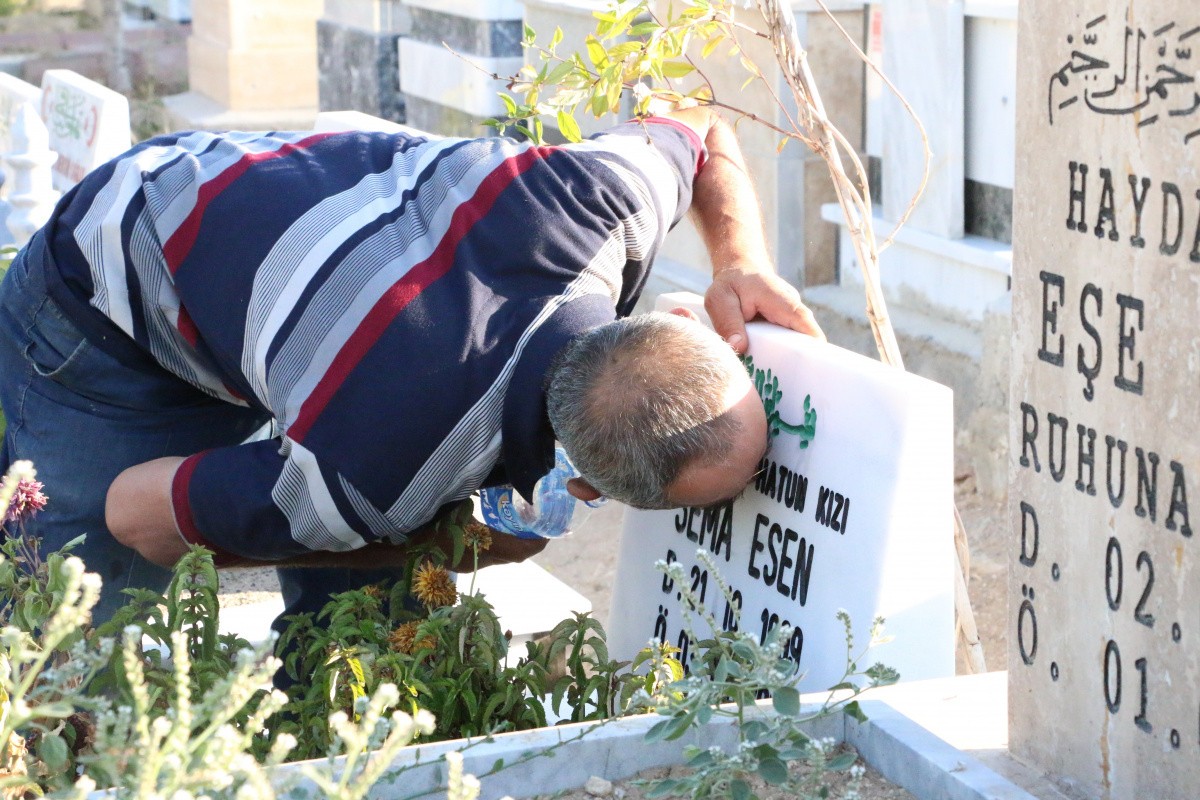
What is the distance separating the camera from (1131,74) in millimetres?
1422

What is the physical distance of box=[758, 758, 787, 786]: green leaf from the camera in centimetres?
141

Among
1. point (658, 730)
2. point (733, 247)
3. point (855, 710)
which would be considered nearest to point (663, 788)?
point (658, 730)

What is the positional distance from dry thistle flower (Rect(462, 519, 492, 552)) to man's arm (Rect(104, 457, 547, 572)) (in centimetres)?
5

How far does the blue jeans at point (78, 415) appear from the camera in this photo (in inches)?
95.2

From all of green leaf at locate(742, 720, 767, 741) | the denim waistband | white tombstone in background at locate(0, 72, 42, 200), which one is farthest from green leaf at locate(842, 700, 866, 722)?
white tombstone in background at locate(0, 72, 42, 200)

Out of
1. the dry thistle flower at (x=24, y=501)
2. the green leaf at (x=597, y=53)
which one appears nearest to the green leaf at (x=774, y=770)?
the dry thistle flower at (x=24, y=501)

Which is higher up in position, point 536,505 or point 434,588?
point 434,588

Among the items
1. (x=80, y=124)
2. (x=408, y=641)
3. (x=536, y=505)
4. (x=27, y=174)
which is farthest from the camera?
(x=80, y=124)

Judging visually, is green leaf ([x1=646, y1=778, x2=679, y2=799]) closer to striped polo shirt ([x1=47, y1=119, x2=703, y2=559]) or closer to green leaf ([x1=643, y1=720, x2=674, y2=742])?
green leaf ([x1=643, y1=720, x2=674, y2=742])

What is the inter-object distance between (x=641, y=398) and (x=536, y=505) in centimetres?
65

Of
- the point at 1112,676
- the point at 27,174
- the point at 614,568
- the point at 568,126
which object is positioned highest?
the point at 568,126

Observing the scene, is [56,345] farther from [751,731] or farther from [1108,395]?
[1108,395]

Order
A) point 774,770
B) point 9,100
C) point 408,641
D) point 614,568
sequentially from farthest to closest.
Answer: point 9,100 → point 614,568 → point 408,641 → point 774,770

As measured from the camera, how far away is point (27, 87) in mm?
5559
